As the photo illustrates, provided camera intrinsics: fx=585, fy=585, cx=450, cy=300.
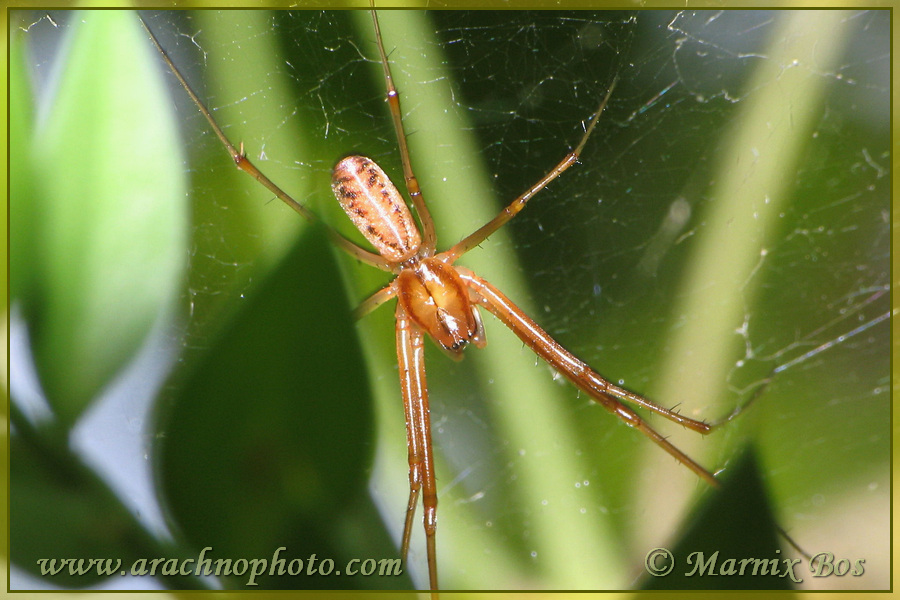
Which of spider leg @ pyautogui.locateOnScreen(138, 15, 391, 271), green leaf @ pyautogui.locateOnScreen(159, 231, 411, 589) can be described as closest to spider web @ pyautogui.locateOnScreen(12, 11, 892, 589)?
spider leg @ pyautogui.locateOnScreen(138, 15, 391, 271)

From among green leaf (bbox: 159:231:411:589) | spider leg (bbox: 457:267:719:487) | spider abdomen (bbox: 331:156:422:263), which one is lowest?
green leaf (bbox: 159:231:411:589)

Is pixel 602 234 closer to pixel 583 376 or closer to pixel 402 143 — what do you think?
pixel 583 376

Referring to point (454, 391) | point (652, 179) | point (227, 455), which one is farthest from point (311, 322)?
point (652, 179)

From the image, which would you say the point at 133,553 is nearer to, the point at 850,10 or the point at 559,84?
the point at 559,84

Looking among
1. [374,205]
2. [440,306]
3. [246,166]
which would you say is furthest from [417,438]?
[246,166]

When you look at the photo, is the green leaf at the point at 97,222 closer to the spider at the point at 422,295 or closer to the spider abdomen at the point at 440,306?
the spider at the point at 422,295

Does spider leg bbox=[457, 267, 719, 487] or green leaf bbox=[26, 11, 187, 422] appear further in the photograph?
spider leg bbox=[457, 267, 719, 487]

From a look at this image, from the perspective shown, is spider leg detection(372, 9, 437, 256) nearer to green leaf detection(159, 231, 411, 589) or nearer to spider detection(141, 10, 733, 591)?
spider detection(141, 10, 733, 591)
